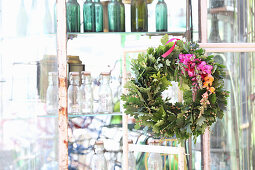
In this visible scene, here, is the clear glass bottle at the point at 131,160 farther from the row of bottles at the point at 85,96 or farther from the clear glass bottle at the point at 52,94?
the clear glass bottle at the point at 52,94

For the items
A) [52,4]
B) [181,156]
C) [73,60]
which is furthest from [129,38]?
[181,156]

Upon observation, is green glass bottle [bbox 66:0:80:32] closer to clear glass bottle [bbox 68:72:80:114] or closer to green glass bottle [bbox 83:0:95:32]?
green glass bottle [bbox 83:0:95:32]

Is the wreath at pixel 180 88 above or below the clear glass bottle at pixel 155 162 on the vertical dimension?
above

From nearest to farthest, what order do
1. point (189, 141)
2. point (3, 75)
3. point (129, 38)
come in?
point (3, 75) < point (189, 141) < point (129, 38)

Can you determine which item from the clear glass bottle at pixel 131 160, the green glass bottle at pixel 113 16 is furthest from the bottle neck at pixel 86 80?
the clear glass bottle at pixel 131 160

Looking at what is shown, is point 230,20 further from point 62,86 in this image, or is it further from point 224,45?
point 62,86

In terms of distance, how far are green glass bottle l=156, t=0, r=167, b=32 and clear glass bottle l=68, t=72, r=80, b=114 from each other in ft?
1.84

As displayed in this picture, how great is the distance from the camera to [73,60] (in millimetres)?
1994

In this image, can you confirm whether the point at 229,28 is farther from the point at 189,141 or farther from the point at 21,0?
the point at 21,0

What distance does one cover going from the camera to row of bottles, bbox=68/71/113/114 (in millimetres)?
1872

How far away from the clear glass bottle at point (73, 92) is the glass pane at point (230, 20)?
817 mm

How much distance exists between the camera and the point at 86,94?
1.90 m

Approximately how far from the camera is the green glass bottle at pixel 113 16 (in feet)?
6.25

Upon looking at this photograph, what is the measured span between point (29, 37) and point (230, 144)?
130 cm
